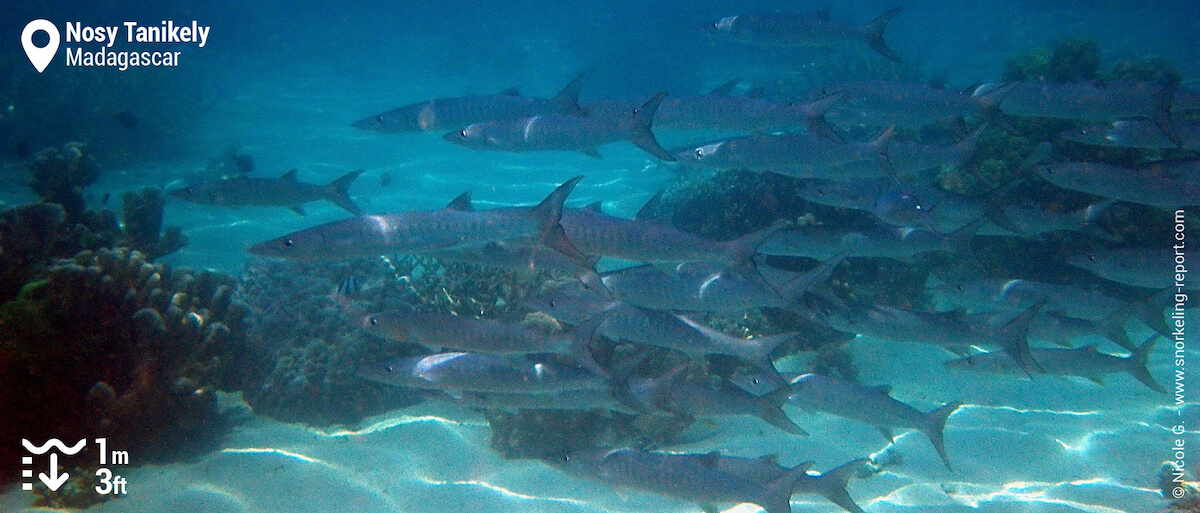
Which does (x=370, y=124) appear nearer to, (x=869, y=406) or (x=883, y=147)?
(x=883, y=147)

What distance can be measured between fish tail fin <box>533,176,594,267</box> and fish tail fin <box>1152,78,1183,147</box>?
20.7ft

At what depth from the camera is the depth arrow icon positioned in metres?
4.38

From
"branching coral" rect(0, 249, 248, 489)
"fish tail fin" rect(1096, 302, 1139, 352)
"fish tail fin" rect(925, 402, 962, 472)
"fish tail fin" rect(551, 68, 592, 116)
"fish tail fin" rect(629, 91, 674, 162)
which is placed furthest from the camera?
"fish tail fin" rect(551, 68, 592, 116)

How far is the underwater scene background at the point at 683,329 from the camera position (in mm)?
4566

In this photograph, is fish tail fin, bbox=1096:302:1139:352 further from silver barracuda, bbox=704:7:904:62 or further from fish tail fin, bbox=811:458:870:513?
silver barracuda, bbox=704:7:904:62

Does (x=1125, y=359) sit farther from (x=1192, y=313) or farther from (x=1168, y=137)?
(x=1192, y=313)

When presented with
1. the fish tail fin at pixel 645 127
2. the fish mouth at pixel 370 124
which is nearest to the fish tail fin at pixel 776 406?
the fish tail fin at pixel 645 127

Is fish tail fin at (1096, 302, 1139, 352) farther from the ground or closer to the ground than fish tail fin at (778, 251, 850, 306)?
closer to the ground

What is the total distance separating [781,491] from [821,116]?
3.90 m

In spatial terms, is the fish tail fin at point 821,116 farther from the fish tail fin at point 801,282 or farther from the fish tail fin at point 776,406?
the fish tail fin at point 776,406

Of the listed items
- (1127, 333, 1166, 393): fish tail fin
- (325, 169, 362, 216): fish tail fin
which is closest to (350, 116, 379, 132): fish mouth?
(325, 169, 362, 216): fish tail fin

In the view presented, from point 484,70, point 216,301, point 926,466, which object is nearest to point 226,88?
point 484,70

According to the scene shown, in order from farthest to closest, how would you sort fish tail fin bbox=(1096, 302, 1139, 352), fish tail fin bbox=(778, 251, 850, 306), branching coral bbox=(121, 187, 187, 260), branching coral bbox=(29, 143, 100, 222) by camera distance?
1. branching coral bbox=(121, 187, 187, 260)
2. branching coral bbox=(29, 143, 100, 222)
3. fish tail fin bbox=(1096, 302, 1139, 352)
4. fish tail fin bbox=(778, 251, 850, 306)

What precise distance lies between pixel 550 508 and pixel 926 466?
12.4 feet
